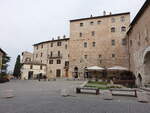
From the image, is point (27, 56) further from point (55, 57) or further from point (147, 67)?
point (147, 67)

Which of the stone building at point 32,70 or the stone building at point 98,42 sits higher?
the stone building at point 98,42

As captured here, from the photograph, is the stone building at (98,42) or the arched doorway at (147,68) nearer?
the arched doorway at (147,68)

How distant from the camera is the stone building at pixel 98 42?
96.5 ft

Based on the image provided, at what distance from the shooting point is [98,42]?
3125cm

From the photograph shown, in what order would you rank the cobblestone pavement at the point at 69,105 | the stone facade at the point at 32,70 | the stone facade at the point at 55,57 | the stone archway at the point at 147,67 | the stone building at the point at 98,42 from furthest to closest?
the stone facade at the point at 32,70, the stone facade at the point at 55,57, the stone building at the point at 98,42, the stone archway at the point at 147,67, the cobblestone pavement at the point at 69,105

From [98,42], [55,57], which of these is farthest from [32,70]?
[98,42]

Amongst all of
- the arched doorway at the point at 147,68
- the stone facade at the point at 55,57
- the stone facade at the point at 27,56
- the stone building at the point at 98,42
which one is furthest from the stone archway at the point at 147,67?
the stone facade at the point at 27,56

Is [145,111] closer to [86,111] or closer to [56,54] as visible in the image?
[86,111]

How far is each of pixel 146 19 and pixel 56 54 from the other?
89.6ft

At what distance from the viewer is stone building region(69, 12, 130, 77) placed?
29422 millimetres

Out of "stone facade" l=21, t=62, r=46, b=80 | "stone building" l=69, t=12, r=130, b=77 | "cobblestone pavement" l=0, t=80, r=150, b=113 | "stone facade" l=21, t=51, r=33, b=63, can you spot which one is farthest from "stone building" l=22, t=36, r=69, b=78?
"cobblestone pavement" l=0, t=80, r=150, b=113

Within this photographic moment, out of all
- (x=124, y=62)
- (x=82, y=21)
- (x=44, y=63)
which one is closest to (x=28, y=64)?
(x=44, y=63)

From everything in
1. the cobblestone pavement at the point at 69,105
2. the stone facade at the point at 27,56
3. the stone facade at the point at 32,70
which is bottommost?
the cobblestone pavement at the point at 69,105

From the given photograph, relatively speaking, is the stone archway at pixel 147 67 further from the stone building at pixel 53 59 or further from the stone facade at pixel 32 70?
the stone facade at pixel 32 70
